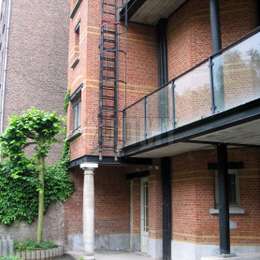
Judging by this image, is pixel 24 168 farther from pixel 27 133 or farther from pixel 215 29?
pixel 215 29

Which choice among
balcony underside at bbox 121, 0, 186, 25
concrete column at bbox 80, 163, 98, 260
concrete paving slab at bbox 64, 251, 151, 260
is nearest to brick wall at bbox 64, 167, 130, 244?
concrete paving slab at bbox 64, 251, 151, 260

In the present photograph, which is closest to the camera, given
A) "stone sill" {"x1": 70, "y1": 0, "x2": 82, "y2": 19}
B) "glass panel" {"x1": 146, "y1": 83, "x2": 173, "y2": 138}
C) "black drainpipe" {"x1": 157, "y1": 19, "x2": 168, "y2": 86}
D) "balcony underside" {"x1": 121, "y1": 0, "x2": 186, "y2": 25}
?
"glass panel" {"x1": 146, "y1": 83, "x2": 173, "y2": 138}

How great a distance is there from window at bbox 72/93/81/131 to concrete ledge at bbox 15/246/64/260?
13.4ft

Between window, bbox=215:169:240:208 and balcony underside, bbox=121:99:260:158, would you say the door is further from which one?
window, bbox=215:169:240:208

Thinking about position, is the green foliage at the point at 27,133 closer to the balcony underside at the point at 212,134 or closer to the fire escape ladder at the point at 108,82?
the fire escape ladder at the point at 108,82

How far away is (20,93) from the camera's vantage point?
1912cm

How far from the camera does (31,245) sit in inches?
511

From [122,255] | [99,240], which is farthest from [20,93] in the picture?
[122,255]

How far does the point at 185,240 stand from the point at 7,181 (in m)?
6.10

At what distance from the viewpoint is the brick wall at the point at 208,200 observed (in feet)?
35.3

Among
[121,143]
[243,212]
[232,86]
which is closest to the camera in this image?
[232,86]

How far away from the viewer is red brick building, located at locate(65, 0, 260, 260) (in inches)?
340

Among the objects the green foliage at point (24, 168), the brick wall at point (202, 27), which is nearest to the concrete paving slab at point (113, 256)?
the green foliage at point (24, 168)

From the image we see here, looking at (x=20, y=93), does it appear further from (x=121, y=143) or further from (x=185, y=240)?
(x=185, y=240)
